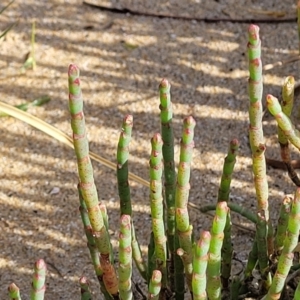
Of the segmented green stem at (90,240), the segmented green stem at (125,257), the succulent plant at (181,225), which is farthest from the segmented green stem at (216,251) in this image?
the segmented green stem at (90,240)

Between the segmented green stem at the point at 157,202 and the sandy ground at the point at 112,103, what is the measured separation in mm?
549

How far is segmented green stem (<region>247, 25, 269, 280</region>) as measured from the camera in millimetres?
1209

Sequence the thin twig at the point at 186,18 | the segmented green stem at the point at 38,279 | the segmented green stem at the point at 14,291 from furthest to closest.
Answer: the thin twig at the point at 186,18, the segmented green stem at the point at 14,291, the segmented green stem at the point at 38,279

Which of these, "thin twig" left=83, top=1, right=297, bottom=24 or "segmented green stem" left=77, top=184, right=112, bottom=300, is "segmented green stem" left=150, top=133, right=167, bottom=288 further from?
"thin twig" left=83, top=1, right=297, bottom=24

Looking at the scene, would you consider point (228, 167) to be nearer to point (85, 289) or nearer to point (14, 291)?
point (85, 289)

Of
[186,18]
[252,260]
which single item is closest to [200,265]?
[252,260]

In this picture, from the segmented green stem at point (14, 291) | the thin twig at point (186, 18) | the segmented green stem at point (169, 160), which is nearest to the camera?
the segmented green stem at point (14, 291)

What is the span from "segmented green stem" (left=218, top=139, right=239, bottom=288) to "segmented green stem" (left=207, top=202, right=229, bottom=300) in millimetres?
133

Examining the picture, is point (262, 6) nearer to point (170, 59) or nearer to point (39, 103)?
point (170, 59)

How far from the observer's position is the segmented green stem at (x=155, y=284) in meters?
1.20

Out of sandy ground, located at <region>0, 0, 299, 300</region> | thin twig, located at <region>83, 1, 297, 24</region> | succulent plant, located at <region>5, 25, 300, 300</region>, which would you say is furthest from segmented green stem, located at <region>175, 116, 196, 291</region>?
thin twig, located at <region>83, 1, 297, 24</region>

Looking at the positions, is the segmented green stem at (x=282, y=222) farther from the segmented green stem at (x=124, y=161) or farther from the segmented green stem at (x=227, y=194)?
the segmented green stem at (x=124, y=161)

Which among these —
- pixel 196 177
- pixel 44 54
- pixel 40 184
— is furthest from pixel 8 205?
pixel 44 54

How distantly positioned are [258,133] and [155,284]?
0.29m
